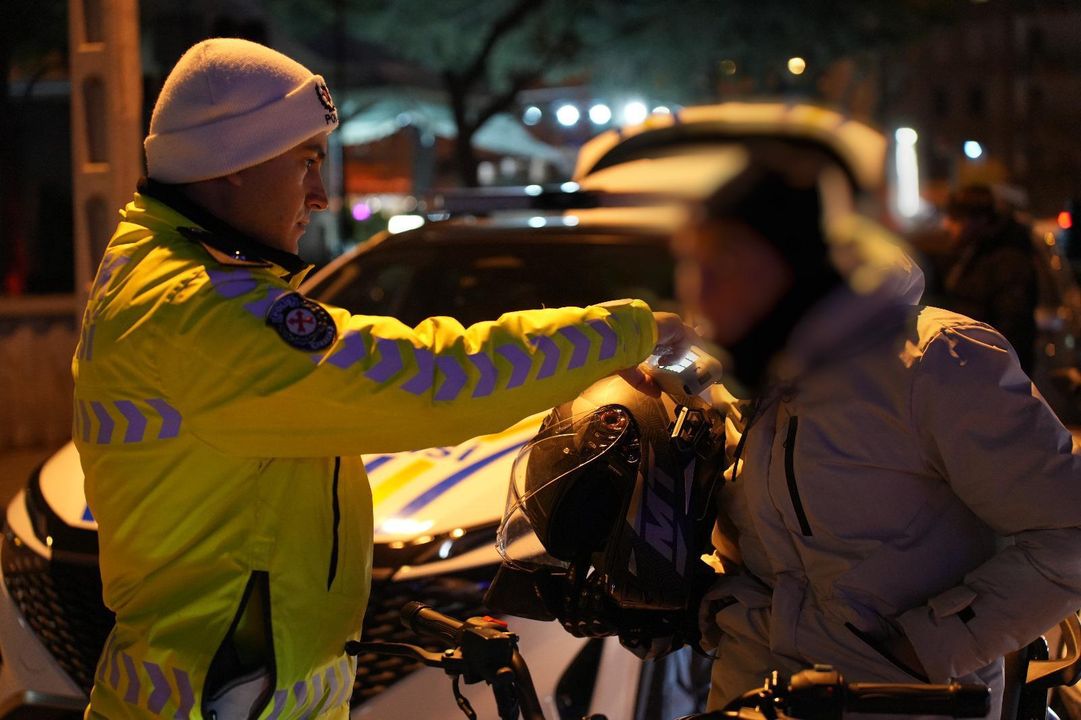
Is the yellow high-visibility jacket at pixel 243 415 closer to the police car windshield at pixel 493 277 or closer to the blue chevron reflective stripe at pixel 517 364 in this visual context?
the blue chevron reflective stripe at pixel 517 364

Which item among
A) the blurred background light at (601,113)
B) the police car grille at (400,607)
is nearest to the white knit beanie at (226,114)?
the police car grille at (400,607)

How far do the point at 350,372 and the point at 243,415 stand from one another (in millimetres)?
169

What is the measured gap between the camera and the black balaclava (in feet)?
6.25

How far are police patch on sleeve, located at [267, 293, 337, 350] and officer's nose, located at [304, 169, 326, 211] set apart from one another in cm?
34

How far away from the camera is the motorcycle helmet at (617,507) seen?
2154mm

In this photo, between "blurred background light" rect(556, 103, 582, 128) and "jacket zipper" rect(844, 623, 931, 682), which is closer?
"jacket zipper" rect(844, 623, 931, 682)

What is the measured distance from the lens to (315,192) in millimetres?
2223

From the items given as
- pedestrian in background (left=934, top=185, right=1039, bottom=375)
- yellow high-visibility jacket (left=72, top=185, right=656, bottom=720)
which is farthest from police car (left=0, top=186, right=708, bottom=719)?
pedestrian in background (left=934, top=185, right=1039, bottom=375)

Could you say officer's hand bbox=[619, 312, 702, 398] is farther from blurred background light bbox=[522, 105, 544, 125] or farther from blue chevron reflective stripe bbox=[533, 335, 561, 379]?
blurred background light bbox=[522, 105, 544, 125]

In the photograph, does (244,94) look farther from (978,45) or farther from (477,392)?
(978,45)

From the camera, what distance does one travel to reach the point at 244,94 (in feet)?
6.71

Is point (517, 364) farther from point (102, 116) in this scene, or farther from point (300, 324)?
point (102, 116)

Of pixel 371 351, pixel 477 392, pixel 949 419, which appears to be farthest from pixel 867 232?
pixel 371 351

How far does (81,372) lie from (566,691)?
1.71 m
